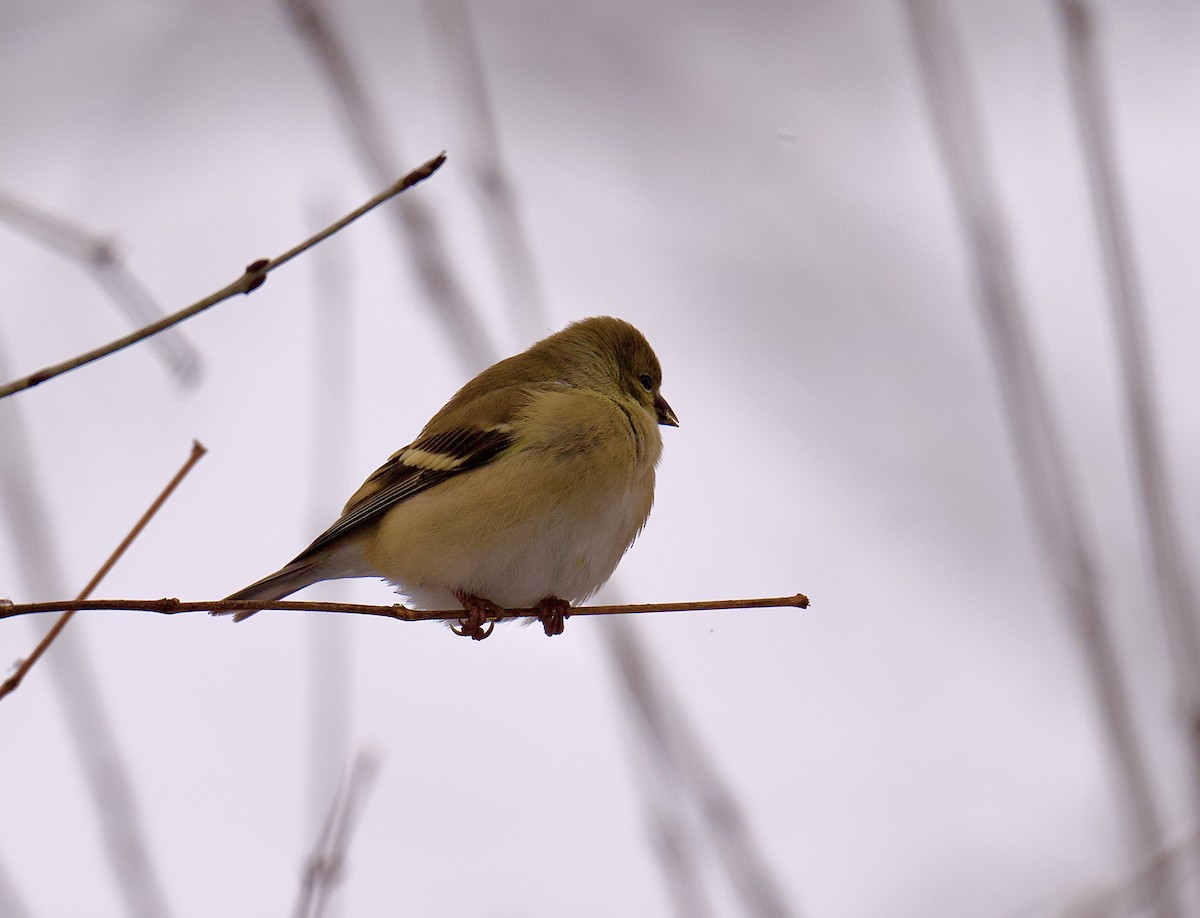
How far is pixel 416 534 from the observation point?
140 inches

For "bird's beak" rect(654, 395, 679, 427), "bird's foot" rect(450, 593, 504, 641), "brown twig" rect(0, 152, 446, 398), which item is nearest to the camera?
"brown twig" rect(0, 152, 446, 398)

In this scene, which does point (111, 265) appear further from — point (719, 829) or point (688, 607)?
point (719, 829)

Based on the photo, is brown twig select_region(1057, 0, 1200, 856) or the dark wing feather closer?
brown twig select_region(1057, 0, 1200, 856)

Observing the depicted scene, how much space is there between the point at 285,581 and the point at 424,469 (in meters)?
0.57

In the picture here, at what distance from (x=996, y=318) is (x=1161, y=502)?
0.52m

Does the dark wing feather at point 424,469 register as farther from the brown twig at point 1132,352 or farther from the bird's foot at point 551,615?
the brown twig at point 1132,352

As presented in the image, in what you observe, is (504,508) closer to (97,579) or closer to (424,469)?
(424,469)

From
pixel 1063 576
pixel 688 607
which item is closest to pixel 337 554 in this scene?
pixel 688 607

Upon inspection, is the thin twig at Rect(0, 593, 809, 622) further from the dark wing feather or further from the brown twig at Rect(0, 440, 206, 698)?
the dark wing feather

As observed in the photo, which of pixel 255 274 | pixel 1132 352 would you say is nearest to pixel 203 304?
pixel 255 274

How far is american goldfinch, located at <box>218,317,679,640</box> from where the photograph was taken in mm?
3447

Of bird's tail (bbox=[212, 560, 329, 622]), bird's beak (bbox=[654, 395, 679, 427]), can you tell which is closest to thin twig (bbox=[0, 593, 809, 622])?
bird's tail (bbox=[212, 560, 329, 622])

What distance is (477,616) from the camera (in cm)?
342

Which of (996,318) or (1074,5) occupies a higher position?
(1074,5)
